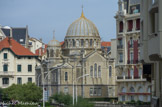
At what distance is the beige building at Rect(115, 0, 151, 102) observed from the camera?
299 feet

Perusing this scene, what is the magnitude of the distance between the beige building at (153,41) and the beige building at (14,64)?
328 ft

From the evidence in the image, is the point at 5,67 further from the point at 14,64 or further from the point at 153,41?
the point at 153,41

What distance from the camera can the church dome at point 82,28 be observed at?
12312 centimetres

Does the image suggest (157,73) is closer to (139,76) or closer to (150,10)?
(150,10)

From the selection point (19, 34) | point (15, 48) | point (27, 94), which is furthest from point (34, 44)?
point (27, 94)

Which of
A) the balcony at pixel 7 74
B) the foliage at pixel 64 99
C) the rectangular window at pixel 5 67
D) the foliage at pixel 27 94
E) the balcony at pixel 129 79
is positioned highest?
the rectangular window at pixel 5 67

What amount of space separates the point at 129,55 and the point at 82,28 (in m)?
31.4

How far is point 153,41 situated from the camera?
18141 mm

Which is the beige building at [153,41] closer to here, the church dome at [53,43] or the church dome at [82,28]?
the church dome at [53,43]

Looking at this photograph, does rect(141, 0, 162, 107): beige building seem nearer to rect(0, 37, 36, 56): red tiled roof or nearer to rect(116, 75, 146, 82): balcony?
rect(116, 75, 146, 82): balcony

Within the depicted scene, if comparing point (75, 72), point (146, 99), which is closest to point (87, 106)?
point (146, 99)

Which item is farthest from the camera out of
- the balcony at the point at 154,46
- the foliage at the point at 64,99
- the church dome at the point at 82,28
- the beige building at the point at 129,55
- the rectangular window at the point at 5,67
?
the church dome at the point at 82,28

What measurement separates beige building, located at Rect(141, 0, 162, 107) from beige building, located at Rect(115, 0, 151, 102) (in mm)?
67788

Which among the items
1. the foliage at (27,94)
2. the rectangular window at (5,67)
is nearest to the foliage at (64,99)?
the foliage at (27,94)
